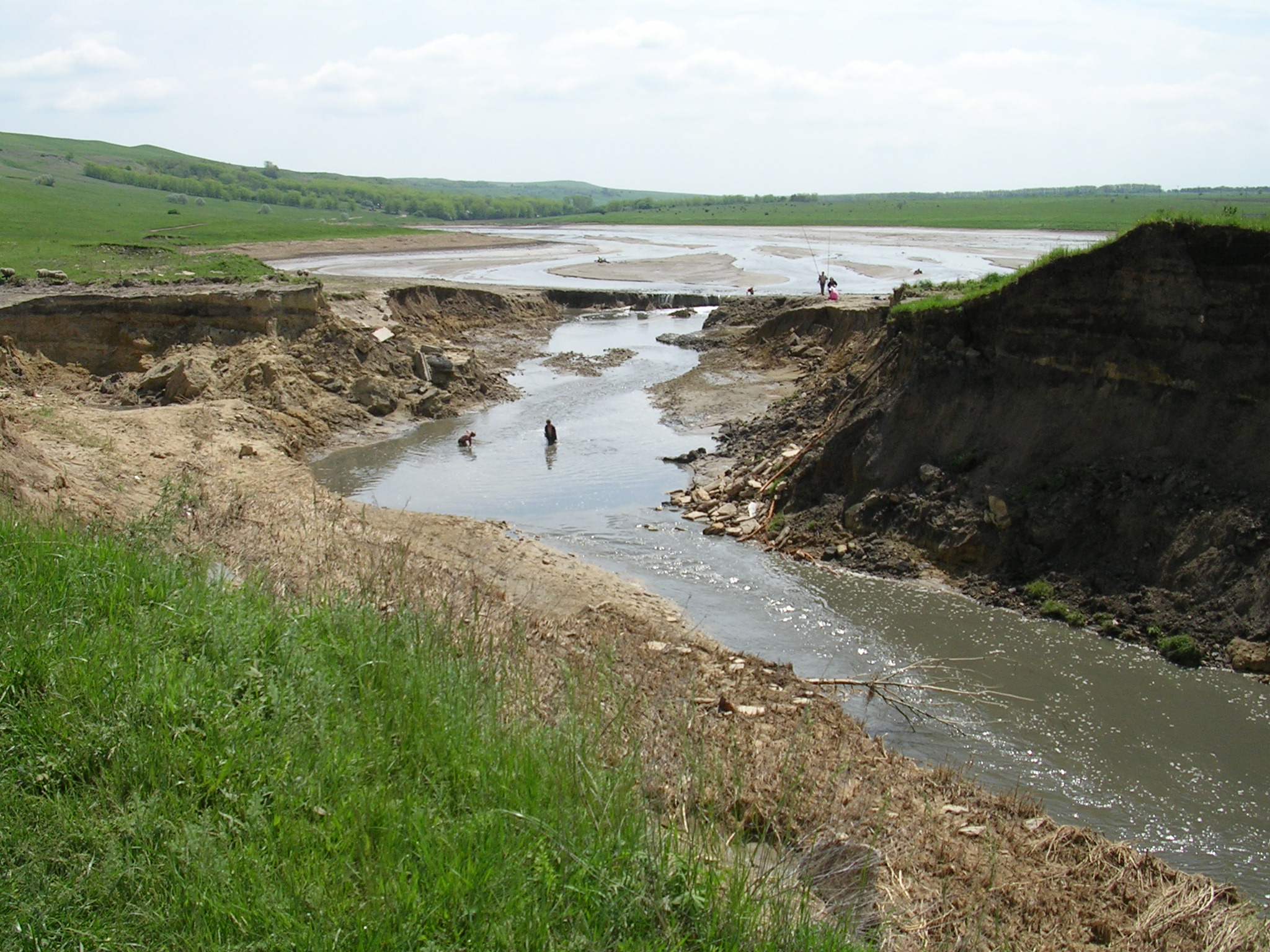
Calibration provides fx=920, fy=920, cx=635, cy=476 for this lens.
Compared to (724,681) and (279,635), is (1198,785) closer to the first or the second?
(724,681)

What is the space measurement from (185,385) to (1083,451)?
2072 cm

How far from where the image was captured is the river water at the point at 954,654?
9266mm

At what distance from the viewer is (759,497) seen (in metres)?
18.8

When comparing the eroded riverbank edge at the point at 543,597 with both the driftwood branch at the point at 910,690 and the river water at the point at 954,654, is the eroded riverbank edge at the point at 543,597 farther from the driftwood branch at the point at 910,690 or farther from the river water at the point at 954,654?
the river water at the point at 954,654

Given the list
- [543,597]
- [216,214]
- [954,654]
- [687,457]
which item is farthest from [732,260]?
[216,214]

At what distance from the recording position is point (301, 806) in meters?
4.86

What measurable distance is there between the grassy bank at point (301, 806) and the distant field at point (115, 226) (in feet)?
87.1

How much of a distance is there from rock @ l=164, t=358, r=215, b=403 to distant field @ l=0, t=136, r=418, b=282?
21.8 feet

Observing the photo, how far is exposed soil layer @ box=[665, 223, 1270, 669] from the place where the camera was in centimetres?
1323

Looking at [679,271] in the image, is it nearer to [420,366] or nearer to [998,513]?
[420,366]

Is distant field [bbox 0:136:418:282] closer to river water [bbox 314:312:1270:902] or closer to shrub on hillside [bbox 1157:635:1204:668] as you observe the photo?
river water [bbox 314:312:1270:902]

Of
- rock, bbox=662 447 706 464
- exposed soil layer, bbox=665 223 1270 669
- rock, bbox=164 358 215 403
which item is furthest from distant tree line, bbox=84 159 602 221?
exposed soil layer, bbox=665 223 1270 669

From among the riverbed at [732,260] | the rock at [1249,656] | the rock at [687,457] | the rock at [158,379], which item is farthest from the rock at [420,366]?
the rock at [1249,656]

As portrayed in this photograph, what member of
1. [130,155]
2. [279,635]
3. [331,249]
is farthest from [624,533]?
[130,155]
